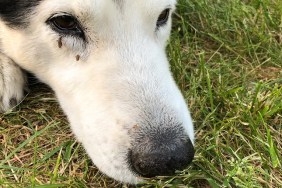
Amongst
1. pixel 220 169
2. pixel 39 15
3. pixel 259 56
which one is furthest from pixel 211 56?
pixel 39 15

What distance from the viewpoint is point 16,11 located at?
2824 mm

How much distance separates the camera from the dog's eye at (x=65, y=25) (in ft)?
8.88

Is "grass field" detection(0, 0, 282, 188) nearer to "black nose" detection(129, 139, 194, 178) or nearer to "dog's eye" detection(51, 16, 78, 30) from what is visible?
"black nose" detection(129, 139, 194, 178)

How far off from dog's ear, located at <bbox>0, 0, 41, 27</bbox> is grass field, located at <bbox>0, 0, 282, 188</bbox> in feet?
1.88

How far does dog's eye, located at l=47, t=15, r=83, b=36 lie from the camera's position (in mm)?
2706

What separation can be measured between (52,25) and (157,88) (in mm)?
658

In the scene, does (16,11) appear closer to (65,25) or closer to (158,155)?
(65,25)

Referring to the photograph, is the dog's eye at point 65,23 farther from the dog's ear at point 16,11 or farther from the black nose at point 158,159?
the black nose at point 158,159

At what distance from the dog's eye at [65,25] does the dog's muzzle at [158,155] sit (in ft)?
2.34

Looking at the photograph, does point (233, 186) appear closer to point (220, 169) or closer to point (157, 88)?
point (220, 169)

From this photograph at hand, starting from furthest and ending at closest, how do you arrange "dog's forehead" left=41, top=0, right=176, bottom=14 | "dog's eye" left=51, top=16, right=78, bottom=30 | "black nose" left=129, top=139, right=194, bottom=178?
"dog's eye" left=51, top=16, right=78, bottom=30
"dog's forehead" left=41, top=0, right=176, bottom=14
"black nose" left=129, top=139, right=194, bottom=178

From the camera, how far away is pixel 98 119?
2.55 metres

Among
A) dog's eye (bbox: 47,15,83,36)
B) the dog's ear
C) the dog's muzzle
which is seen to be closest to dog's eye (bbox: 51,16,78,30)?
dog's eye (bbox: 47,15,83,36)

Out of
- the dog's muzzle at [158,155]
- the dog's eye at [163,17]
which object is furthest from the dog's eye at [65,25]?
the dog's muzzle at [158,155]
